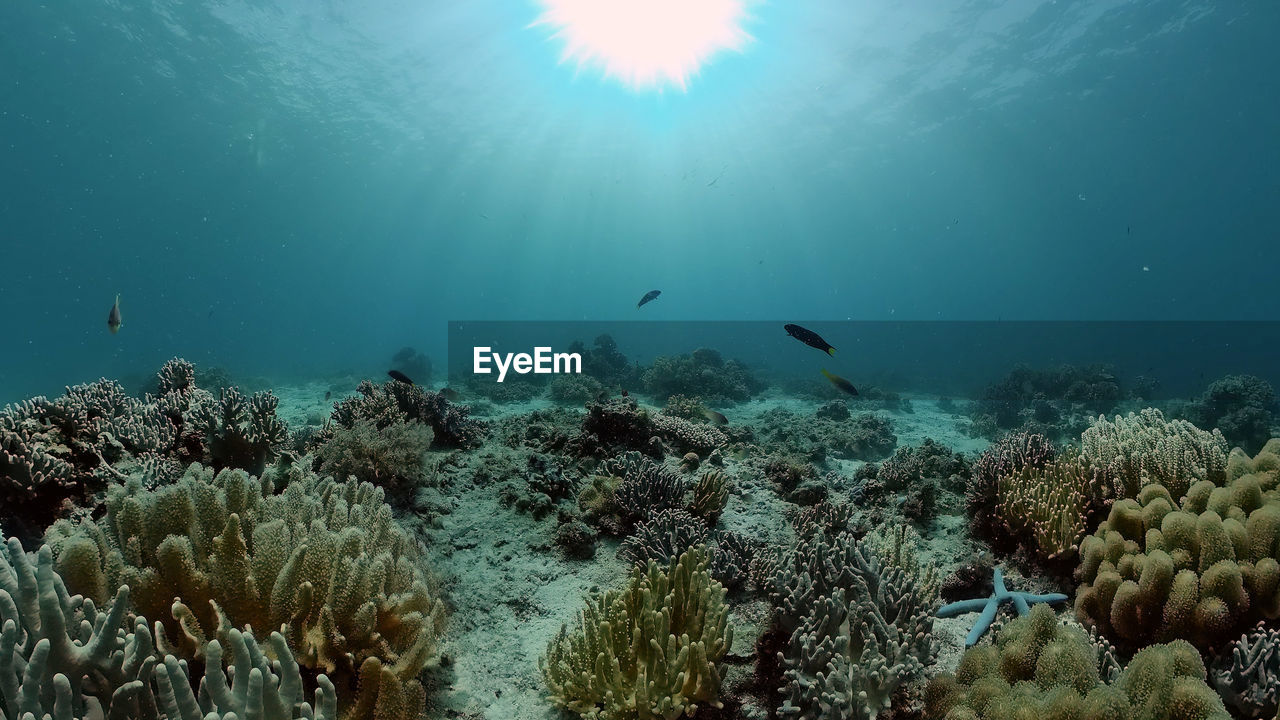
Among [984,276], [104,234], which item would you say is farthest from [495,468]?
[984,276]

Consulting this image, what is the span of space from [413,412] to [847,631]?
7.41 metres

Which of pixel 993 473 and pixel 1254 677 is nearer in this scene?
pixel 1254 677

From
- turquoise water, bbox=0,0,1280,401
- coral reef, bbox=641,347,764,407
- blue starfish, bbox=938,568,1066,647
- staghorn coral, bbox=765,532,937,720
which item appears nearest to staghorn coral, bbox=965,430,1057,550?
blue starfish, bbox=938,568,1066,647

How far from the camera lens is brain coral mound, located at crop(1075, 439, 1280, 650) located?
355 centimetres

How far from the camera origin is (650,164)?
6181cm

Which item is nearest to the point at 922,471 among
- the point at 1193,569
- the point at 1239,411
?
the point at 1193,569

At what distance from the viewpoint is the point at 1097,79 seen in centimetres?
3681

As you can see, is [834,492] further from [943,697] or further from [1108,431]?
[943,697]

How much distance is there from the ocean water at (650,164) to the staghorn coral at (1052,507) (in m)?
0.92

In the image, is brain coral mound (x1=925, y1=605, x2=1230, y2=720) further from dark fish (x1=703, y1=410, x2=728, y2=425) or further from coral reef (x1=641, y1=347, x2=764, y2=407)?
coral reef (x1=641, y1=347, x2=764, y2=407)

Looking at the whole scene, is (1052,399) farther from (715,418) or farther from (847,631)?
(847,631)

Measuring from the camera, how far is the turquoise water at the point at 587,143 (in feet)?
100

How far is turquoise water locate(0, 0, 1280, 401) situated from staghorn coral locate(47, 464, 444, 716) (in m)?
30.9

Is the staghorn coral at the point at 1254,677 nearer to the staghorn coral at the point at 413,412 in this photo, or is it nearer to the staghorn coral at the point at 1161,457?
the staghorn coral at the point at 1161,457
